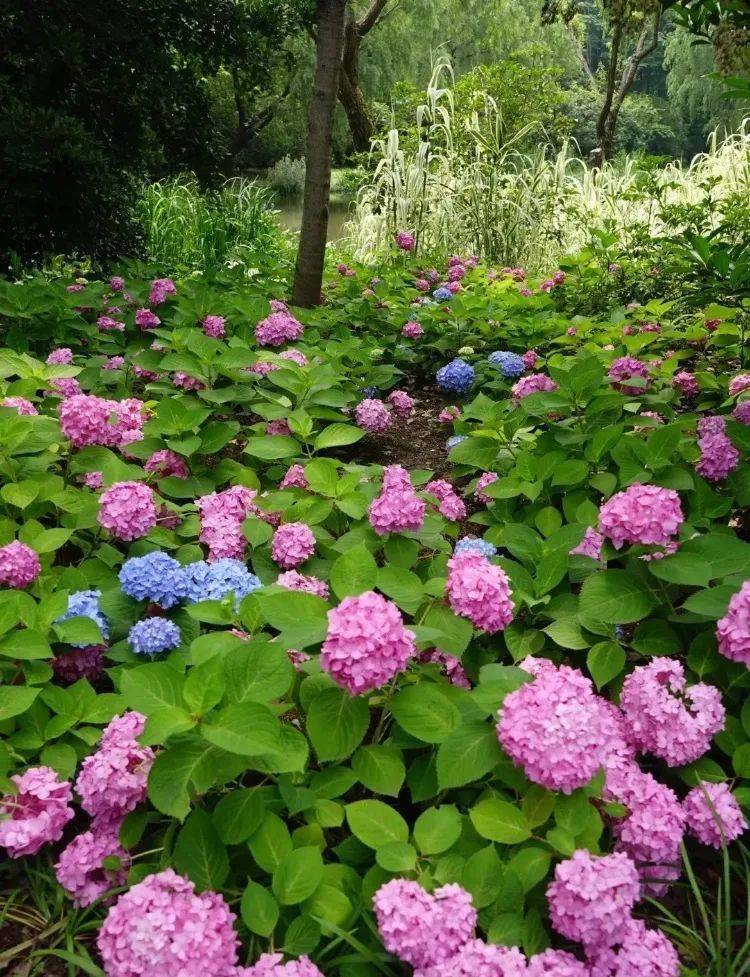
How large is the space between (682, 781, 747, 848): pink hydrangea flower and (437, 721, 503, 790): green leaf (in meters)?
0.32

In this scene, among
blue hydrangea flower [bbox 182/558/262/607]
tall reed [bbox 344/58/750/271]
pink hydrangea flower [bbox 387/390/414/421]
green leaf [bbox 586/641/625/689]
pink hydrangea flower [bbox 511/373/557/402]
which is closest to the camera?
green leaf [bbox 586/641/625/689]

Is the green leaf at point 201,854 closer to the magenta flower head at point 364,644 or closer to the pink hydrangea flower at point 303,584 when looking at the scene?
the magenta flower head at point 364,644

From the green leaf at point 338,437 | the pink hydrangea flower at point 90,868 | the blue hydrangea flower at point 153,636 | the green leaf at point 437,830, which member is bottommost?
the pink hydrangea flower at point 90,868

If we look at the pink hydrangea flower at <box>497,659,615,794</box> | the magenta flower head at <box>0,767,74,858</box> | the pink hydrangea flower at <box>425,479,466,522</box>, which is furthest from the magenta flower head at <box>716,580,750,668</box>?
the magenta flower head at <box>0,767,74,858</box>

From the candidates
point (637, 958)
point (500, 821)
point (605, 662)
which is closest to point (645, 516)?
point (605, 662)

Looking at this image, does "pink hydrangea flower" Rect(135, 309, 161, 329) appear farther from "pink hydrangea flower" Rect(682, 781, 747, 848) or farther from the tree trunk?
"pink hydrangea flower" Rect(682, 781, 747, 848)

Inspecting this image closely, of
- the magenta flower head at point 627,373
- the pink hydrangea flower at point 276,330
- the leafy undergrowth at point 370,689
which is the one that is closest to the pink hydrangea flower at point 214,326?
the pink hydrangea flower at point 276,330

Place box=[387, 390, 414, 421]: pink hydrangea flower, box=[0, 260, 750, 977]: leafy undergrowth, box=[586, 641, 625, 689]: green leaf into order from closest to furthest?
box=[0, 260, 750, 977]: leafy undergrowth, box=[586, 641, 625, 689]: green leaf, box=[387, 390, 414, 421]: pink hydrangea flower

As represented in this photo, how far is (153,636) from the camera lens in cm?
141

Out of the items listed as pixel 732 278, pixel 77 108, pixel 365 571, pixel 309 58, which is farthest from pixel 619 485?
pixel 309 58

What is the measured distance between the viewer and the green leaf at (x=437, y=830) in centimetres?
107

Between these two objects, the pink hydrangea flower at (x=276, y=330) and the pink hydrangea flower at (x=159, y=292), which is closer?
the pink hydrangea flower at (x=276, y=330)

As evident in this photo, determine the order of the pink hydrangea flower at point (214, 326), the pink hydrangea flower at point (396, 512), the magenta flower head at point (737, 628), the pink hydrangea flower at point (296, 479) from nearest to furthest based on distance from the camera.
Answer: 1. the magenta flower head at point (737, 628)
2. the pink hydrangea flower at point (396, 512)
3. the pink hydrangea flower at point (296, 479)
4. the pink hydrangea flower at point (214, 326)

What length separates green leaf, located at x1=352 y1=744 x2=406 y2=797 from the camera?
→ 1.17 metres
